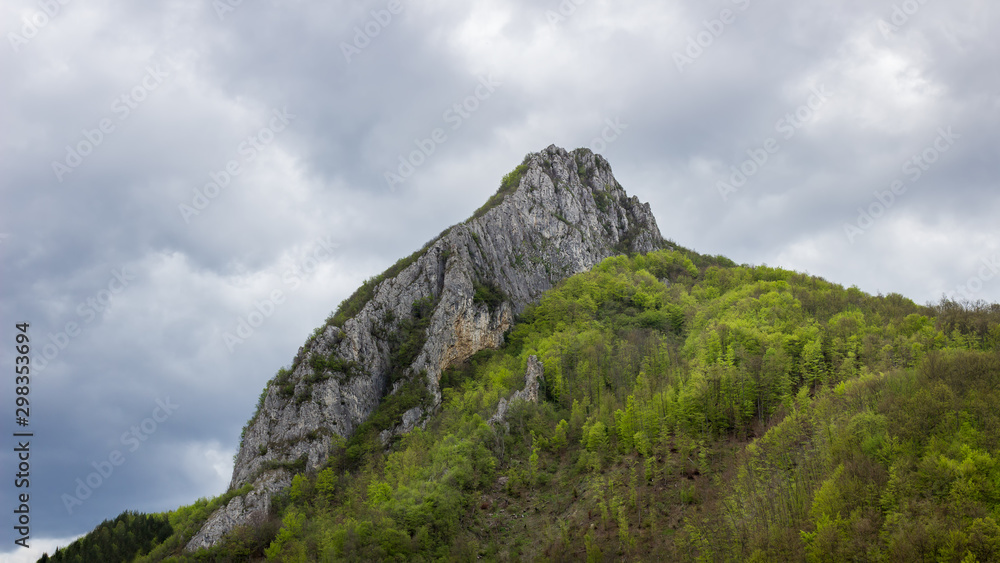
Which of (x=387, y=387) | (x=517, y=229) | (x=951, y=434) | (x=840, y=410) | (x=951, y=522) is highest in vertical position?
(x=517, y=229)

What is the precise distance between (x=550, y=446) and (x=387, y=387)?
1669 inches

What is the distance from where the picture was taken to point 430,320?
12900cm

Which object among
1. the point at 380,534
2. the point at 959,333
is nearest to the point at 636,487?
the point at 380,534

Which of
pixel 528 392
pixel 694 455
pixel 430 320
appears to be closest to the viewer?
pixel 694 455

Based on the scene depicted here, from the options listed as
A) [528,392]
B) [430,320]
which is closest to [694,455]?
[528,392]

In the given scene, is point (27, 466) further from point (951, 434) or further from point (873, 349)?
point (873, 349)

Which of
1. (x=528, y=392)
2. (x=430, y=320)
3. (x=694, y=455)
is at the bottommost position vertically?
(x=694, y=455)

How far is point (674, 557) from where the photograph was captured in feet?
211

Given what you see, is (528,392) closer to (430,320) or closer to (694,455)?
(430,320)

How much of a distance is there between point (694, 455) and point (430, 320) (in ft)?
219

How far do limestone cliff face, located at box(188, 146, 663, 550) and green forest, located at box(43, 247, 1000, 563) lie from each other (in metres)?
4.91

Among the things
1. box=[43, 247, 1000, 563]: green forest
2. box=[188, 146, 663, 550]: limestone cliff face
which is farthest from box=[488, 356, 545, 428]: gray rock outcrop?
box=[188, 146, 663, 550]: limestone cliff face

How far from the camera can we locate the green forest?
5550 cm

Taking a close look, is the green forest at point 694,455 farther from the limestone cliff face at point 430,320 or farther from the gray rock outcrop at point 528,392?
the limestone cliff face at point 430,320
